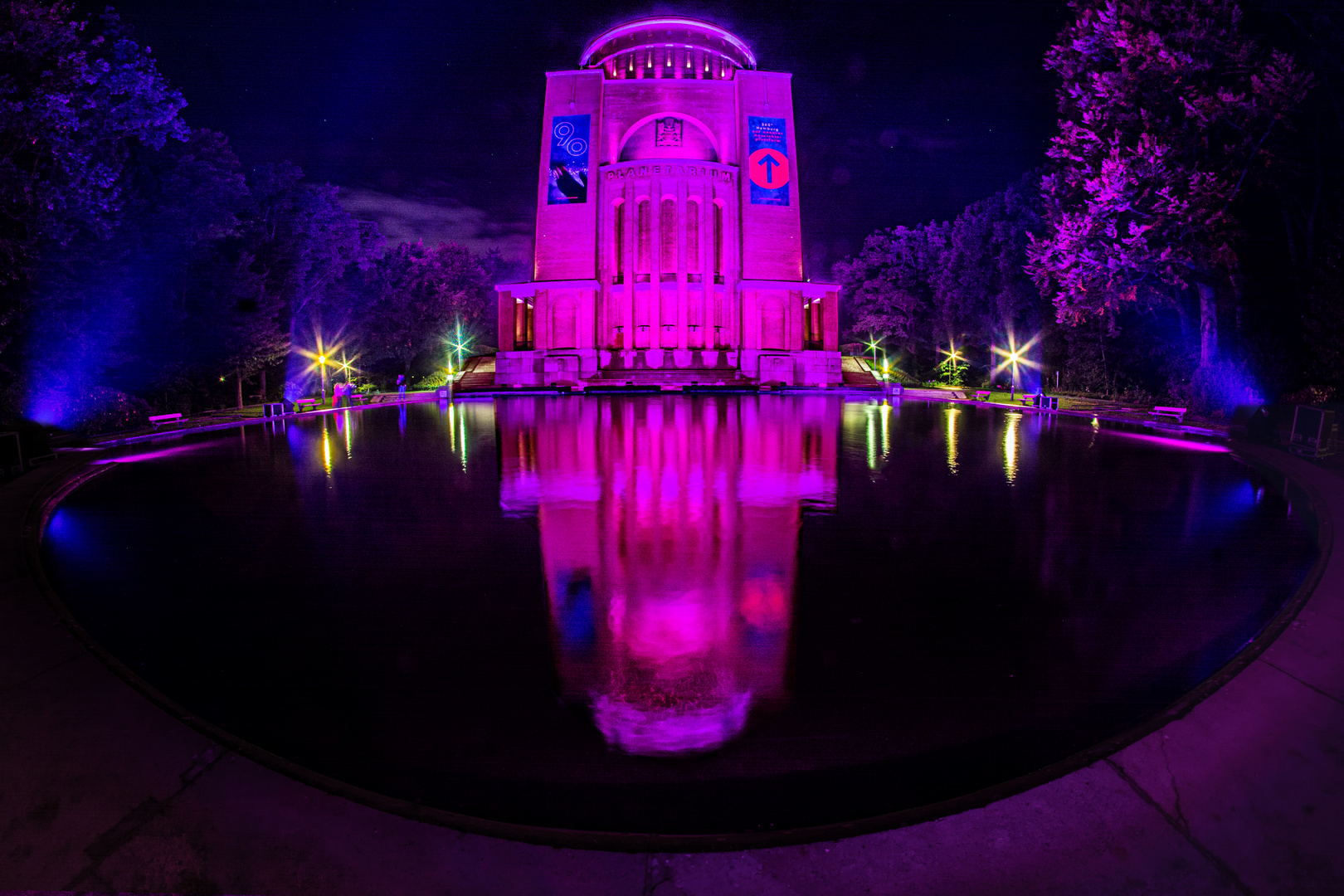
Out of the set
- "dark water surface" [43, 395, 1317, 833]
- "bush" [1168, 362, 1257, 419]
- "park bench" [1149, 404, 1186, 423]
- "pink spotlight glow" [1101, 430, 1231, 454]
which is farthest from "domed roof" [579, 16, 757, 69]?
"dark water surface" [43, 395, 1317, 833]

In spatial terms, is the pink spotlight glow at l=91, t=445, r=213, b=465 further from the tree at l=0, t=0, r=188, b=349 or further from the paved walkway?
the paved walkway

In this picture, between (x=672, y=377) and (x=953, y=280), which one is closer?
(x=672, y=377)

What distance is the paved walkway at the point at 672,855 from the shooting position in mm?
2723

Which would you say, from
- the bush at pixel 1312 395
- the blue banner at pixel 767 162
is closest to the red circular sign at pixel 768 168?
the blue banner at pixel 767 162

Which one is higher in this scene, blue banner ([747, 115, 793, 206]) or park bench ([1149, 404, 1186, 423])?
blue banner ([747, 115, 793, 206])

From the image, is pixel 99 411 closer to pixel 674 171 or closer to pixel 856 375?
pixel 674 171

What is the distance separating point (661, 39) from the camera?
57875mm

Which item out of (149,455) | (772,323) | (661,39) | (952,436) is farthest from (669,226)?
(149,455)

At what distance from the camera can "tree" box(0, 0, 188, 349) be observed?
17.8m

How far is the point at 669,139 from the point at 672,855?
56.6 m

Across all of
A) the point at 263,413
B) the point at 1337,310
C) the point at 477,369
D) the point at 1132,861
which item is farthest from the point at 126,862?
the point at 477,369

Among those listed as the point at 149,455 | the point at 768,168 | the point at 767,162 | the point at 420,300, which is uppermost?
the point at 767,162

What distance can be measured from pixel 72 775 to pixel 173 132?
26.6 meters

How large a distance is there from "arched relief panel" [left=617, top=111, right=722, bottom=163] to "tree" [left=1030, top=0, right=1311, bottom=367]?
32.2 meters
